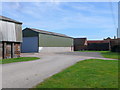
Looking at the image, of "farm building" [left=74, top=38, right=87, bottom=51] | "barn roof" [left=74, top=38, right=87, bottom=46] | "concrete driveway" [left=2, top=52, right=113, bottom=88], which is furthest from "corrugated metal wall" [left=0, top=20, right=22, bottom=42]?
"barn roof" [left=74, top=38, right=87, bottom=46]

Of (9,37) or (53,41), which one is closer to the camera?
(9,37)

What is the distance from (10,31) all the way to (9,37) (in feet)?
2.61

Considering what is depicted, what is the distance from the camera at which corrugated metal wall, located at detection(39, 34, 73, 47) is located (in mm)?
39781

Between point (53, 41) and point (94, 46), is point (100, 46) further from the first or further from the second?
point (53, 41)

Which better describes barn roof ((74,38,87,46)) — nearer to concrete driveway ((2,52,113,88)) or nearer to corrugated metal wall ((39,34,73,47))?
corrugated metal wall ((39,34,73,47))

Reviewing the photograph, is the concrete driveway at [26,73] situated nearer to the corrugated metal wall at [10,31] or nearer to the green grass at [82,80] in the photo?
the green grass at [82,80]

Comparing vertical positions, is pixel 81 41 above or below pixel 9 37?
above

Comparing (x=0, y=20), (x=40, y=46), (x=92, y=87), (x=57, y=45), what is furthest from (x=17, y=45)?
(x=57, y=45)

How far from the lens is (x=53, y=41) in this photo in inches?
1793

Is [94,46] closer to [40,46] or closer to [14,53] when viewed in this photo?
[40,46]

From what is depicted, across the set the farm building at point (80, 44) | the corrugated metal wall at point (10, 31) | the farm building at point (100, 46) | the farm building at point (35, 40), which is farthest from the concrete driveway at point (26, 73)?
the farm building at point (80, 44)

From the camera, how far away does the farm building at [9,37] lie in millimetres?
19870

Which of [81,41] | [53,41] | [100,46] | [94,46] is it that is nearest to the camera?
[53,41]

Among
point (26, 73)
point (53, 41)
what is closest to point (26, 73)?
point (26, 73)
